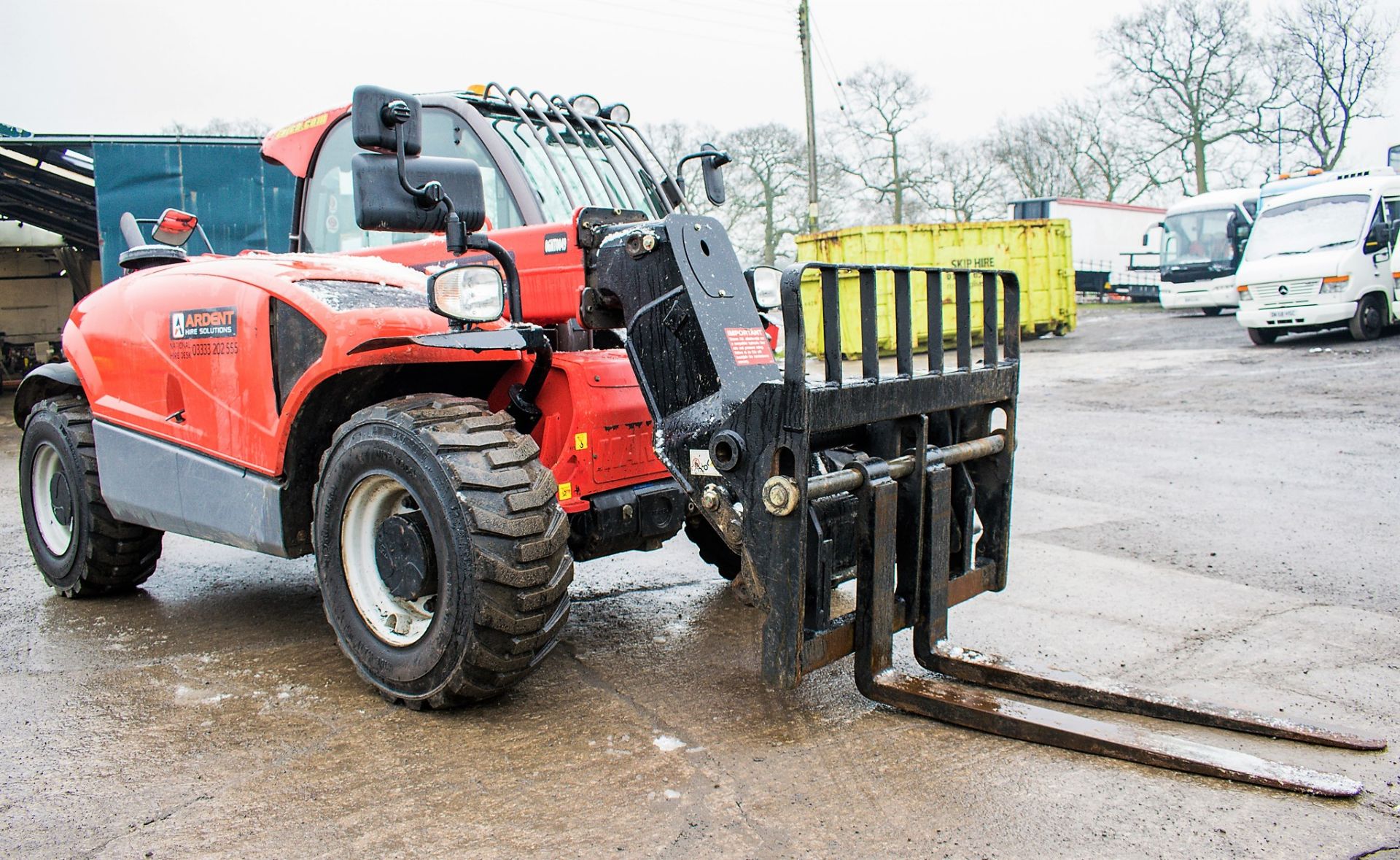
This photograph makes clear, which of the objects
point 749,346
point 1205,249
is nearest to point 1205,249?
point 1205,249

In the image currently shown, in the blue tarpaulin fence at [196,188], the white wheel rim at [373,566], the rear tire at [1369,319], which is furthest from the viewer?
the rear tire at [1369,319]

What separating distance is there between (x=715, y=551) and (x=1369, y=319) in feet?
49.9

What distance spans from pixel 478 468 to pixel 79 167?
631 inches

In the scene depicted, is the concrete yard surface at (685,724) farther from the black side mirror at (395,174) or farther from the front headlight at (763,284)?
the black side mirror at (395,174)

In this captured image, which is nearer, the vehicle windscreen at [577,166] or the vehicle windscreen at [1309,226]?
the vehicle windscreen at [577,166]

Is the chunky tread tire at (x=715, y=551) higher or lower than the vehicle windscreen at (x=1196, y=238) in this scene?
lower

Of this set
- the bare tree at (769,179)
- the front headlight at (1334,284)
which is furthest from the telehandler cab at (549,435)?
the bare tree at (769,179)

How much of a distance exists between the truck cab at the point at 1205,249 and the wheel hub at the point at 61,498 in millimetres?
23037

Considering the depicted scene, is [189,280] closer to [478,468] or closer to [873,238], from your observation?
[478,468]

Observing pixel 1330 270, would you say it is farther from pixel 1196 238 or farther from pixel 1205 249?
pixel 1196 238

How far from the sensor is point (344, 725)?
11.9 ft

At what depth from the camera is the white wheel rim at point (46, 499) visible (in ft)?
17.9

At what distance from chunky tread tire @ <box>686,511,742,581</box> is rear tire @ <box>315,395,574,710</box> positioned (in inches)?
67.0

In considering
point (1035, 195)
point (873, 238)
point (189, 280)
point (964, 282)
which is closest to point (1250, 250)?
point (873, 238)
